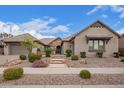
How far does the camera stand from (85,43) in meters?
26.7

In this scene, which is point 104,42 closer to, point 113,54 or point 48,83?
point 113,54

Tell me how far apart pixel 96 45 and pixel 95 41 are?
19.7 inches

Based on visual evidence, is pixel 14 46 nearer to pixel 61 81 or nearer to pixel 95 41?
pixel 95 41

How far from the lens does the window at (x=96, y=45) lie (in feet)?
87.9

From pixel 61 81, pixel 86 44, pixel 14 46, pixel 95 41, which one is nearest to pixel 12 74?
pixel 61 81

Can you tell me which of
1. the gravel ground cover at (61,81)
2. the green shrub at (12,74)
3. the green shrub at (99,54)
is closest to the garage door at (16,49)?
the green shrub at (99,54)

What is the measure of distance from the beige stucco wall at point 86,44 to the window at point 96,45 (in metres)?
0.47

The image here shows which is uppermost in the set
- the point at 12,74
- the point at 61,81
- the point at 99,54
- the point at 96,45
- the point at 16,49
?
the point at 96,45

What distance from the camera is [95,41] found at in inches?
1055

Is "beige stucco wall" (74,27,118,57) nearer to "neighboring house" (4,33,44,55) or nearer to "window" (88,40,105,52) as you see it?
"window" (88,40,105,52)

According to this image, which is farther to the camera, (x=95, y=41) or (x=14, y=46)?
(x=14, y=46)

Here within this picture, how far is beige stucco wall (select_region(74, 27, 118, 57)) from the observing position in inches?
1051
